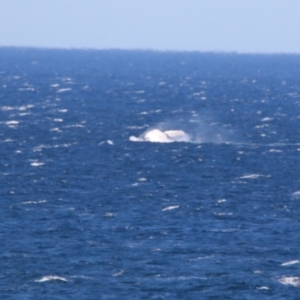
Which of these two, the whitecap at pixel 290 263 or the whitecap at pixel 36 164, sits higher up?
the whitecap at pixel 290 263

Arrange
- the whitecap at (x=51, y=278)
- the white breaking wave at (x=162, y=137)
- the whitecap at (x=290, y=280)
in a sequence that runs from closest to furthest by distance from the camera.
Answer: the whitecap at (x=290, y=280)
the whitecap at (x=51, y=278)
the white breaking wave at (x=162, y=137)

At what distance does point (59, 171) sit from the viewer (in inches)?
3278

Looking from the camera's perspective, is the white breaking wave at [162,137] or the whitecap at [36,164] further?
the white breaking wave at [162,137]

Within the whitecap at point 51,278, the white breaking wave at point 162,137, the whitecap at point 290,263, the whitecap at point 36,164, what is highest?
the whitecap at point 290,263

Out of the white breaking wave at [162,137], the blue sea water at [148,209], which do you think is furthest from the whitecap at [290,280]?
the white breaking wave at [162,137]

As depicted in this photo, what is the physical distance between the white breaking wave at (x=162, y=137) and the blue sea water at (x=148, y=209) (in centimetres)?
88

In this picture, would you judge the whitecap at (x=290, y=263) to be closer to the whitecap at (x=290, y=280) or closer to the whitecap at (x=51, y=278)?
the whitecap at (x=290, y=280)

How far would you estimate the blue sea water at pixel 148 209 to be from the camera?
51406 mm

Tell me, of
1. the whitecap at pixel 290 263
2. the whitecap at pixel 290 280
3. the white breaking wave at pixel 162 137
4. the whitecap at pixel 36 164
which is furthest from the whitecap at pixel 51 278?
the white breaking wave at pixel 162 137

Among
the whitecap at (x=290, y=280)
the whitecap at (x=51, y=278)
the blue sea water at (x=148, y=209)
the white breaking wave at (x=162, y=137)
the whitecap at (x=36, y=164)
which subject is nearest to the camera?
the whitecap at (x=290, y=280)

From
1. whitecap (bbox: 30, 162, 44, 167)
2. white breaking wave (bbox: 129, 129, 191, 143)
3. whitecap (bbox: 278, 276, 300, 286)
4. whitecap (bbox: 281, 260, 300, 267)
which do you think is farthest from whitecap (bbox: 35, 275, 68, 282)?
white breaking wave (bbox: 129, 129, 191, 143)

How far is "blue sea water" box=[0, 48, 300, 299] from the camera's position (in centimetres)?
5141

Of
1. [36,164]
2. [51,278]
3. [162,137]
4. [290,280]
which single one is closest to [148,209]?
[51,278]

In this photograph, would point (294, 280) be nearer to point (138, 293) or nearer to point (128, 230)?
point (138, 293)
